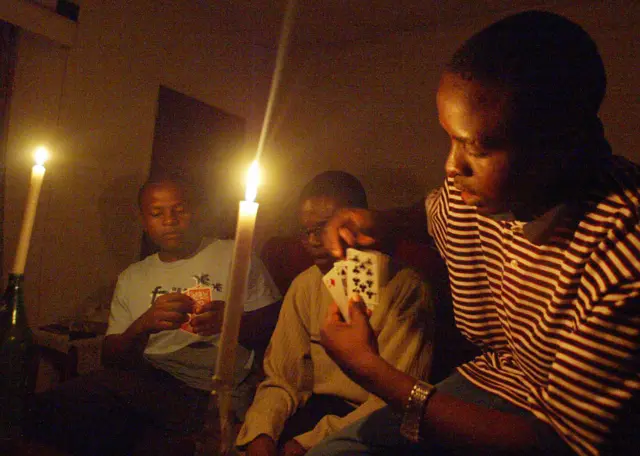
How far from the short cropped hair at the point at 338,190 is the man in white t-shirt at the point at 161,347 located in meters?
0.52

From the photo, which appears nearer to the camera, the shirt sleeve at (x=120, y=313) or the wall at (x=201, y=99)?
the shirt sleeve at (x=120, y=313)

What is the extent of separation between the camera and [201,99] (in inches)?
153

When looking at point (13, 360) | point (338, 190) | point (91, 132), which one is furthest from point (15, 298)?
point (91, 132)

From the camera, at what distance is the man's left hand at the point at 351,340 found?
1.00 meters

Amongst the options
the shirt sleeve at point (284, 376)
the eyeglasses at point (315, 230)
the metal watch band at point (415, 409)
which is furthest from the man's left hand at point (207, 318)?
the metal watch band at point (415, 409)

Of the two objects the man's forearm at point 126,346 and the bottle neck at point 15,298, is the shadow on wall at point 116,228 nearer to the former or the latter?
the man's forearm at point 126,346

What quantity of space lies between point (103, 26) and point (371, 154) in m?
2.16

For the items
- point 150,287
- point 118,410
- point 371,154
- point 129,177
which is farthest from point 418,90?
point 118,410

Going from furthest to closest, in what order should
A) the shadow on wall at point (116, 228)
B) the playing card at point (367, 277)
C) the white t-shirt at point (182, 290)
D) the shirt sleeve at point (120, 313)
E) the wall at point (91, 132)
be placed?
1. the shadow on wall at point (116, 228)
2. the wall at point (91, 132)
3. the shirt sleeve at point (120, 313)
4. the white t-shirt at point (182, 290)
5. the playing card at point (367, 277)

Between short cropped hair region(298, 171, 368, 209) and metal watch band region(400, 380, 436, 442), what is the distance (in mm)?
1475

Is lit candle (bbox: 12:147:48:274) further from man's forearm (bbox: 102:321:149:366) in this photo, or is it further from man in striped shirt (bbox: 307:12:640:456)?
man in striped shirt (bbox: 307:12:640:456)

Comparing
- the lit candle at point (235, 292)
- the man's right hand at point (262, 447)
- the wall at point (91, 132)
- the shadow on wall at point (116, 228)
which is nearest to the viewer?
the lit candle at point (235, 292)

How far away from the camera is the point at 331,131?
420 centimetres

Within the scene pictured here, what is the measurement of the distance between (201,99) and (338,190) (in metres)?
2.04
